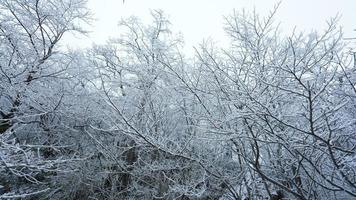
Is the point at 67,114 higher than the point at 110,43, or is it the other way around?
the point at 110,43

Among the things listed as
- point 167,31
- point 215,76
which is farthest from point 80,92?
point 215,76

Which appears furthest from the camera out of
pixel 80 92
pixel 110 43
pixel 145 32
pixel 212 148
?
pixel 110 43

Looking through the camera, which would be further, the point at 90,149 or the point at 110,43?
the point at 110,43

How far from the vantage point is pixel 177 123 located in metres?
6.23

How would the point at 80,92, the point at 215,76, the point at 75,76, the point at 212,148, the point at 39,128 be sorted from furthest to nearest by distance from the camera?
the point at 39,128 → the point at 80,92 → the point at 75,76 → the point at 212,148 → the point at 215,76

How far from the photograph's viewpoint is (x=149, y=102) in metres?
5.47

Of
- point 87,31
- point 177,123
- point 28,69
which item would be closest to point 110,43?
point 87,31

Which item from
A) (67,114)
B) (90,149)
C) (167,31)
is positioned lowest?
(90,149)

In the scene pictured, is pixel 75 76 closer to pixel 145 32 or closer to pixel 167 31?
pixel 145 32

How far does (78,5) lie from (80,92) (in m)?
2.43

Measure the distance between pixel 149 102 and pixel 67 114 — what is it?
3.55 meters

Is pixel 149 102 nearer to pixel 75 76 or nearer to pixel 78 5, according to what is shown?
pixel 75 76

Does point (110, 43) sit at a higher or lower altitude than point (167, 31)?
lower

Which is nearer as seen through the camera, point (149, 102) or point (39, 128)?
point (149, 102)
